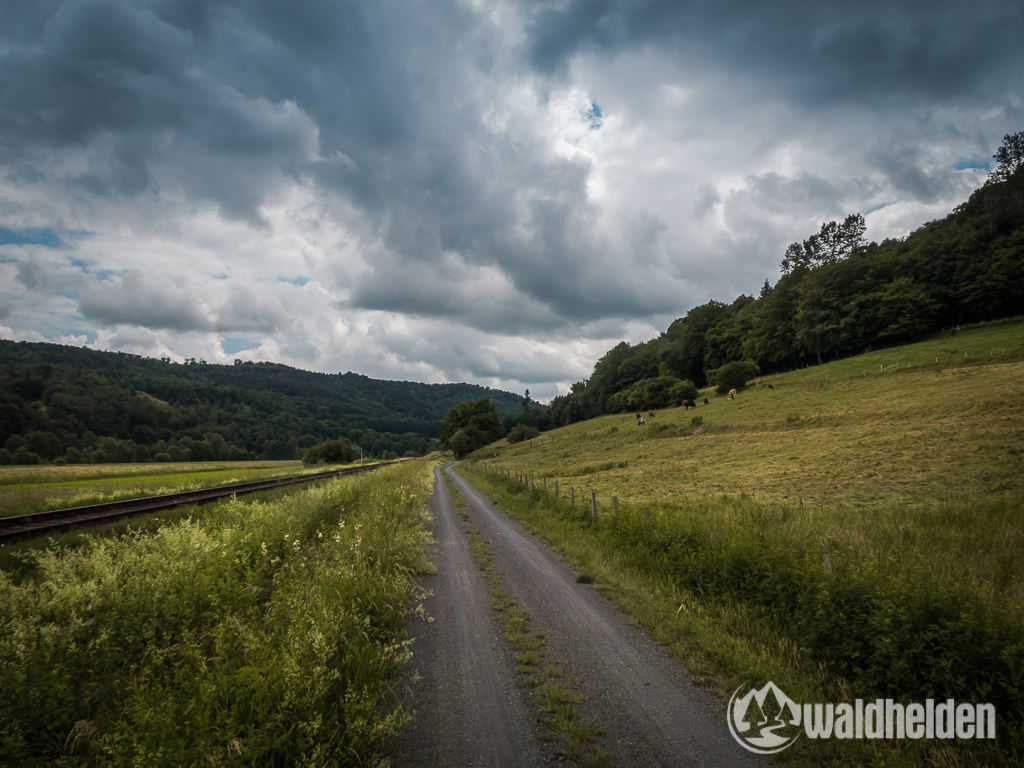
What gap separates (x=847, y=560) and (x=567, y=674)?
5013 mm

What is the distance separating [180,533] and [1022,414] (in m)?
35.9

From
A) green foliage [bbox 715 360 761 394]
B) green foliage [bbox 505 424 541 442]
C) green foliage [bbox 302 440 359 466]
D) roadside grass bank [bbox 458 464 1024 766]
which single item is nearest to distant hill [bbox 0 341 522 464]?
green foliage [bbox 302 440 359 466]

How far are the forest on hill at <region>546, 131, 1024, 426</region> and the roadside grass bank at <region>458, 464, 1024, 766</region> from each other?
219 feet

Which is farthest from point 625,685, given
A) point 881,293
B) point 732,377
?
point 881,293

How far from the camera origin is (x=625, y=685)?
5957 mm

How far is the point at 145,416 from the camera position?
12231 cm

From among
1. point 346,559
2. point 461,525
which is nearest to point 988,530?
point 346,559

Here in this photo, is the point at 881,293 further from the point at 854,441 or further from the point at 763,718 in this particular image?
the point at 763,718

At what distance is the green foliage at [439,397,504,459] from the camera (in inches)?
4525

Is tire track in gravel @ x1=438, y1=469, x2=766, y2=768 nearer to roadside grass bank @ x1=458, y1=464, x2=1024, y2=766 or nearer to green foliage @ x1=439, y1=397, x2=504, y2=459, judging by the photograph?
roadside grass bank @ x1=458, y1=464, x2=1024, y2=766

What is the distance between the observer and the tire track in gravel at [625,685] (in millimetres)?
4617

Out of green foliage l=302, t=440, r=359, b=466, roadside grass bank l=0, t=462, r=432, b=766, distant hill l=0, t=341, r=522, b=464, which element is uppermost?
distant hill l=0, t=341, r=522, b=464

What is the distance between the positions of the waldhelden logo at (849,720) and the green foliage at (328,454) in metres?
106

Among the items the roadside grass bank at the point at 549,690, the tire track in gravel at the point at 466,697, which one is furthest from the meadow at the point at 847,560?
the tire track in gravel at the point at 466,697
